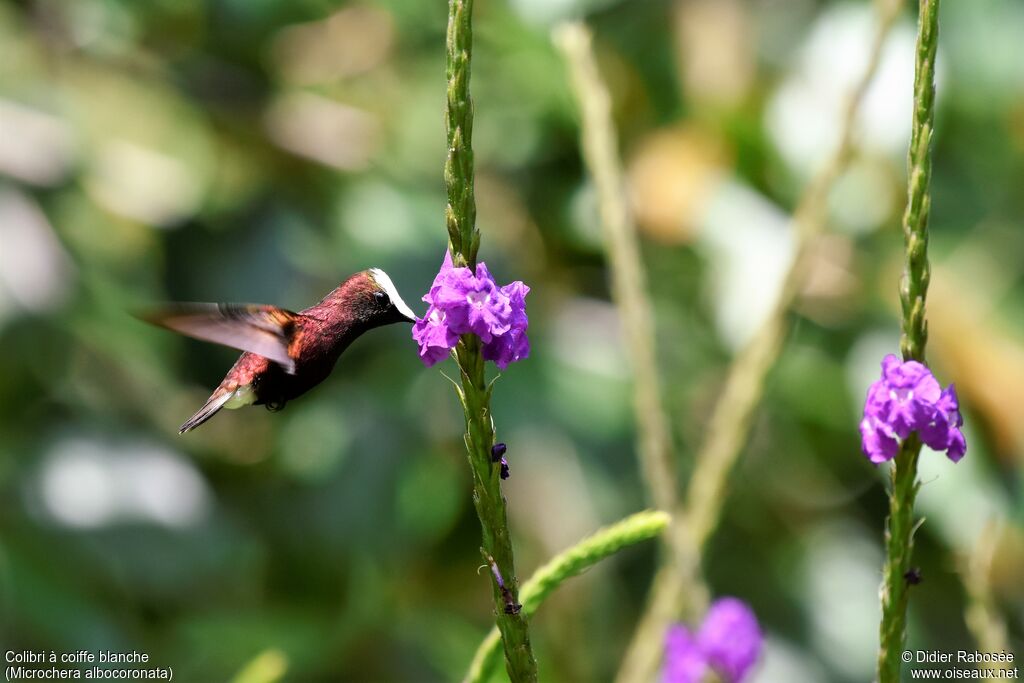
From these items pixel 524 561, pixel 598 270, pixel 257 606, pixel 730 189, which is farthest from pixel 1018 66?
pixel 257 606

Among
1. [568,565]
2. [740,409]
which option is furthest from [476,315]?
[740,409]

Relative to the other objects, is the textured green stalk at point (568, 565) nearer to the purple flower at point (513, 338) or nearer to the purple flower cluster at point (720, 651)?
the purple flower at point (513, 338)

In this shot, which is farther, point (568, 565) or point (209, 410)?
point (209, 410)

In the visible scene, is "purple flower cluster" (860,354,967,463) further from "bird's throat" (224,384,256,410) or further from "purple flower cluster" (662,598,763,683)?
"bird's throat" (224,384,256,410)

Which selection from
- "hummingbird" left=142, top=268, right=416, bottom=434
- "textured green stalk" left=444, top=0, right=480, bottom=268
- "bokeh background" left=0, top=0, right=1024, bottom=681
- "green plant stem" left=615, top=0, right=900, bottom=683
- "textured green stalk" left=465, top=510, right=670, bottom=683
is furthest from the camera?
"bokeh background" left=0, top=0, right=1024, bottom=681

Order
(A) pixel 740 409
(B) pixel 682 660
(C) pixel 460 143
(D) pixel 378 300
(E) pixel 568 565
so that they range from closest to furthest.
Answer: (C) pixel 460 143, (E) pixel 568 565, (D) pixel 378 300, (B) pixel 682 660, (A) pixel 740 409

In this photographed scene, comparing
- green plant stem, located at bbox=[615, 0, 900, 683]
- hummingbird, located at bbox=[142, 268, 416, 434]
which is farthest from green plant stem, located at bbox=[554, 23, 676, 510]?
hummingbird, located at bbox=[142, 268, 416, 434]

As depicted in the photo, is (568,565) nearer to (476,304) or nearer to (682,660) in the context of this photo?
(476,304)
